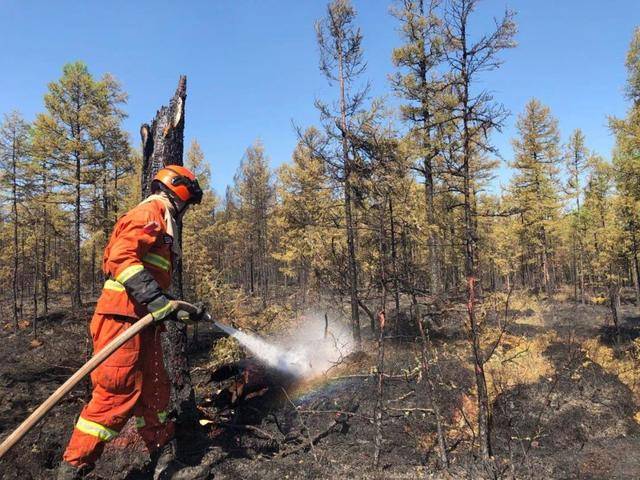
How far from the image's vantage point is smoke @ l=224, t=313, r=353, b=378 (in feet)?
19.2

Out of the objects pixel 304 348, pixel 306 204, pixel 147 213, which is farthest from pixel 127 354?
pixel 306 204

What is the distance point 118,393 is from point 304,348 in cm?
729

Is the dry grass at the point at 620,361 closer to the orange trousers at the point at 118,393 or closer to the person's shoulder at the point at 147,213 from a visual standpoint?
the orange trousers at the point at 118,393

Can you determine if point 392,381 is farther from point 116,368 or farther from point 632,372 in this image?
point 632,372

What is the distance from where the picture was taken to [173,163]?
5.61 meters

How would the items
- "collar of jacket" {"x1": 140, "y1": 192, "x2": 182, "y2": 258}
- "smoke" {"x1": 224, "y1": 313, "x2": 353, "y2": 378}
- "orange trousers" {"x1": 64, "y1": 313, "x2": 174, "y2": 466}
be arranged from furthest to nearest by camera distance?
"smoke" {"x1": 224, "y1": 313, "x2": 353, "y2": 378} → "collar of jacket" {"x1": 140, "y1": 192, "x2": 182, "y2": 258} → "orange trousers" {"x1": 64, "y1": 313, "x2": 174, "y2": 466}

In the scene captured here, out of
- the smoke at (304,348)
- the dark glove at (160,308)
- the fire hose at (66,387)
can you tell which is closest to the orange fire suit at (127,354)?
the dark glove at (160,308)

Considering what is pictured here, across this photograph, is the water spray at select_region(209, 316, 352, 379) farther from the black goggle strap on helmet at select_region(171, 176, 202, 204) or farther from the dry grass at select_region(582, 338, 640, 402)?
the dry grass at select_region(582, 338, 640, 402)

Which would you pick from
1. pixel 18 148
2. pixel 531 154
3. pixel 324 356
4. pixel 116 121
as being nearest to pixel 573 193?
pixel 531 154

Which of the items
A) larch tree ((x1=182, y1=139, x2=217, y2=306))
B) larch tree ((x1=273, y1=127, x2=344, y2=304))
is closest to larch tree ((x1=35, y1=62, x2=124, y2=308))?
larch tree ((x1=182, y1=139, x2=217, y2=306))

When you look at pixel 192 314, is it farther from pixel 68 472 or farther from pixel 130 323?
pixel 68 472

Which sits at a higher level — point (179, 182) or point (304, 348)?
point (179, 182)

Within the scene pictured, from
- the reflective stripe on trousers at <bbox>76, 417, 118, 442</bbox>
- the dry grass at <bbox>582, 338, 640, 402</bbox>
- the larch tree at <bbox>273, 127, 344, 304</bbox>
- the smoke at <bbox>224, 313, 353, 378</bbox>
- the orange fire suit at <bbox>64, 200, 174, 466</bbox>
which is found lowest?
the dry grass at <bbox>582, 338, 640, 402</bbox>

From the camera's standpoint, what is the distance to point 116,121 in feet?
67.8
